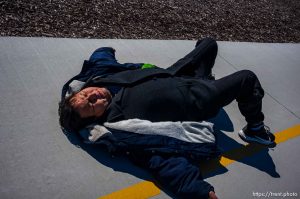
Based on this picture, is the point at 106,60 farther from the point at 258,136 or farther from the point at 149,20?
the point at 149,20

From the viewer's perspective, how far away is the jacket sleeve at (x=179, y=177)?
112 inches

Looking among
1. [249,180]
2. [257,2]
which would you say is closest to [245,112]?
[249,180]

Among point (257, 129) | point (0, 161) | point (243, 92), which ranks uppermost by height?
point (243, 92)

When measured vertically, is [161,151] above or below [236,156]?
above

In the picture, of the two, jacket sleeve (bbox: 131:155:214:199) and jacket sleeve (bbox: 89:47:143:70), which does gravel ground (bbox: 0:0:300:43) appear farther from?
jacket sleeve (bbox: 131:155:214:199)

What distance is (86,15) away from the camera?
5.70 metres

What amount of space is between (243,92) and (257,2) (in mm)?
5696

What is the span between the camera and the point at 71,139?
342 centimetres

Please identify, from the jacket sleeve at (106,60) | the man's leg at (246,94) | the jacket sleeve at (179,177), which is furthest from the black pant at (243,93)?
the jacket sleeve at (106,60)

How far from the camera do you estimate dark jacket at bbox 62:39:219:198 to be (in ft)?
9.51

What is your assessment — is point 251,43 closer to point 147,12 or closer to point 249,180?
point 147,12

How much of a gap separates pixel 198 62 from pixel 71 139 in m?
1.78

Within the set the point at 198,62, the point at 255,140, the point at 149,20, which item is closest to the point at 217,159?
the point at 255,140

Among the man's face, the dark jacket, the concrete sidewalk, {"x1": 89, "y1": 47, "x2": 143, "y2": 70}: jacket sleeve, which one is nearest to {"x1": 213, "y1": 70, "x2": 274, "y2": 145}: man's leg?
the concrete sidewalk
